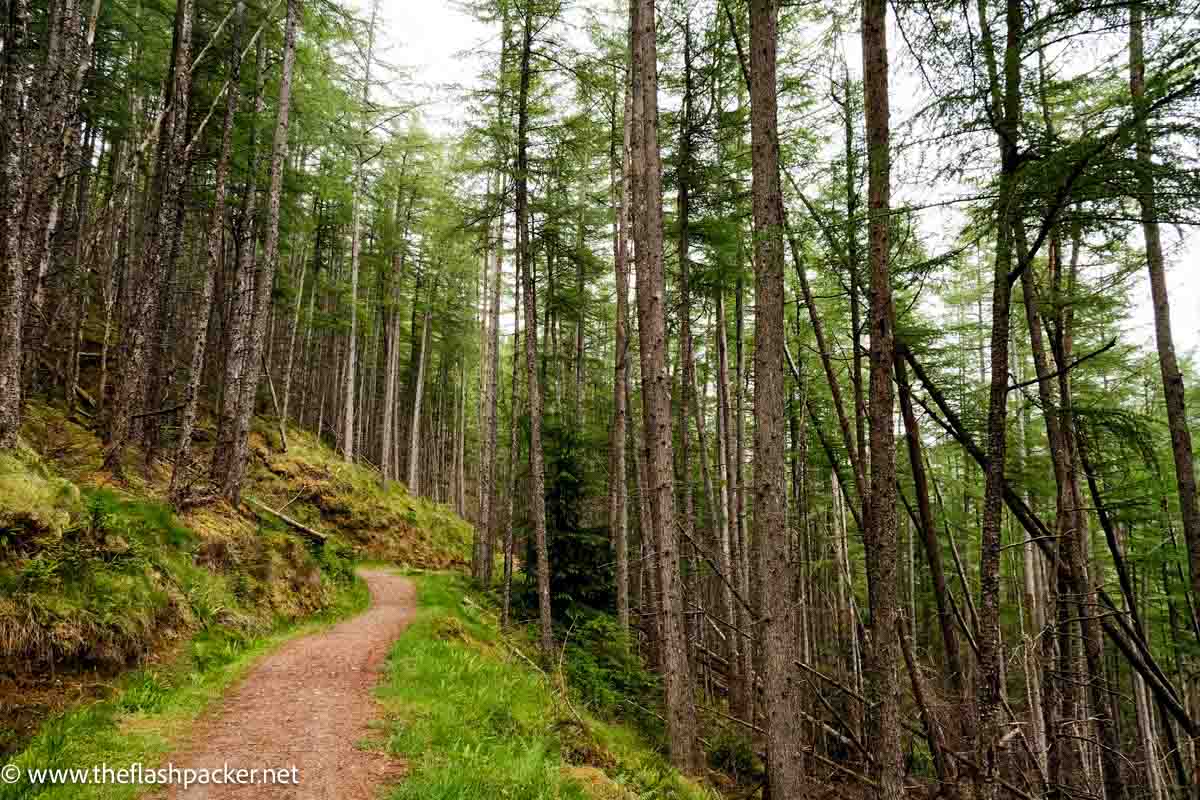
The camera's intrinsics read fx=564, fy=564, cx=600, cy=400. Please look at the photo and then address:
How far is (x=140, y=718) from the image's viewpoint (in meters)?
5.12

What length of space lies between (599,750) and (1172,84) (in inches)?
317

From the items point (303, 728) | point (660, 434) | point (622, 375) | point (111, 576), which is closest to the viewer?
point (303, 728)

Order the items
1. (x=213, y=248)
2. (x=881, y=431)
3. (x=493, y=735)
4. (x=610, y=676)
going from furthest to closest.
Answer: (x=610, y=676) → (x=213, y=248) → (x=493, y=735) → (x=881, y=431)

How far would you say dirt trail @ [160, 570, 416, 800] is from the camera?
4332mm

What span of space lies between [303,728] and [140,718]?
1.38 m

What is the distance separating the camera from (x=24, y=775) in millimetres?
3674

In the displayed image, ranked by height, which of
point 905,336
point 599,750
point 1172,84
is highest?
point 1172,84

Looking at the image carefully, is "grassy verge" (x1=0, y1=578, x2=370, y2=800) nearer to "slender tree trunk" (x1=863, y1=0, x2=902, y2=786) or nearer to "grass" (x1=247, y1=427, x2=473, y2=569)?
"slender tree trunk" (x1=863, y1=0, x2=902, y2=786)

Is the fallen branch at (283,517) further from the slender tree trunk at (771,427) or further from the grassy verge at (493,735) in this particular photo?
the slender tree trunk at (771,427)

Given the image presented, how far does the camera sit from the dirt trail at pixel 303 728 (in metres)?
4.33

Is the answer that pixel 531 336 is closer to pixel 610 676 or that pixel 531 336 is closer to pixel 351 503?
pixel 610 676

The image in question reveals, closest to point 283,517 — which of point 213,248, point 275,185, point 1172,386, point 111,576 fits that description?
point 213,248

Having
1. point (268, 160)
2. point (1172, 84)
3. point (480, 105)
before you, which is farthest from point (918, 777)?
point (268, 160)

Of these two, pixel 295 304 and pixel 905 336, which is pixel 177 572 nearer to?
pixel 905 336
